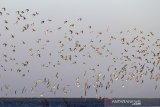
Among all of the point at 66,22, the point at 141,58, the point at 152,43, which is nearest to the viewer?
the point at 66,22

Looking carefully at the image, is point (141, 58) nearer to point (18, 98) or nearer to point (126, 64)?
point (126, 64)

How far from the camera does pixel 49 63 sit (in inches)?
471

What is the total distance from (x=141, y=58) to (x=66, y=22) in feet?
11.3

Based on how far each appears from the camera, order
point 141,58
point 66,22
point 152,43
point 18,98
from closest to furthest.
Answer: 1. point 66,22
2. point 152,43
3. point 141,58
4. point 18,98

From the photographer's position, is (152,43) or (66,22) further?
(152,43)

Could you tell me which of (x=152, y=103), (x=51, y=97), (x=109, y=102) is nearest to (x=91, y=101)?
(x=109, y=102)

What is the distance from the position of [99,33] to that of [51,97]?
4.72 m

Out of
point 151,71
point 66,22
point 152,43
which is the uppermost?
point 66,22

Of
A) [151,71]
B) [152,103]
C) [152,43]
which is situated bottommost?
[152,103]

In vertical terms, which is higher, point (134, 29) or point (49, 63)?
point (134, 29)

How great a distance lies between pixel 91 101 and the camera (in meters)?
14.5

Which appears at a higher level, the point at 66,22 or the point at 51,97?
the point at 66,22

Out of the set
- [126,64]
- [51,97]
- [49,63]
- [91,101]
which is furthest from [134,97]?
[49,63]

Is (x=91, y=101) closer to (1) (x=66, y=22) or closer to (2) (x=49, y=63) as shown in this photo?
(2) (x=49, y=63)
